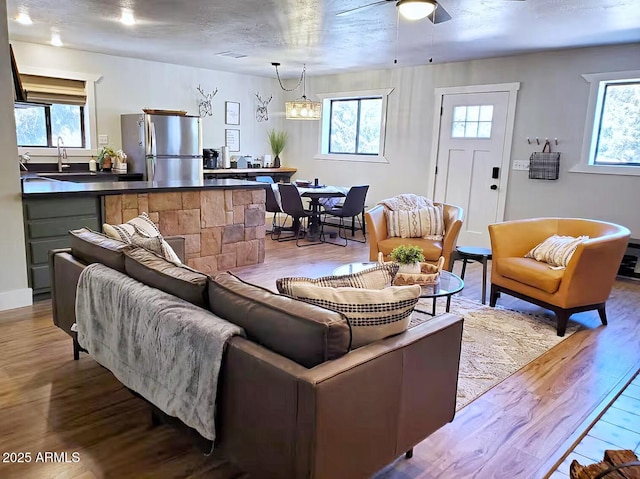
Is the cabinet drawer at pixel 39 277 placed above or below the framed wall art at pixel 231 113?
below

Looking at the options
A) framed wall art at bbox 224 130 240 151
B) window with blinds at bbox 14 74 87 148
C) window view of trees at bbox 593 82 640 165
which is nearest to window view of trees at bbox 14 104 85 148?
window with blinds at bbox 14 74 87 148

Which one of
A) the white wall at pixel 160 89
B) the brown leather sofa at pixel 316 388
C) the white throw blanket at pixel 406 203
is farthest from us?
the white wall at pixel 160 89

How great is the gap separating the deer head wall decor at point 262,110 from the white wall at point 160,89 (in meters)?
0.07

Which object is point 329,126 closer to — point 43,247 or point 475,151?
point 475,151

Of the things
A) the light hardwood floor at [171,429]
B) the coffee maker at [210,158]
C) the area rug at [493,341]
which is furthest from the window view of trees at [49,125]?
the area rug at [493,341]

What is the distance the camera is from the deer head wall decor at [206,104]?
7675 millimetres

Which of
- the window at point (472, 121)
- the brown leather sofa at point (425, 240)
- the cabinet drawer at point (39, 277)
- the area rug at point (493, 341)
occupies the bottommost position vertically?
the area rug at point (493, 341)

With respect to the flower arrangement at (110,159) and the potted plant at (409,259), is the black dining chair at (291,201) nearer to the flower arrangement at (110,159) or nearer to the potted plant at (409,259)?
the flower arrangement at (110,159)

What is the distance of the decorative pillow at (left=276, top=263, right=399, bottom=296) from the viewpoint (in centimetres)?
186

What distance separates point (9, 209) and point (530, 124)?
5424mm

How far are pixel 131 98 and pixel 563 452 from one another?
22.2ft

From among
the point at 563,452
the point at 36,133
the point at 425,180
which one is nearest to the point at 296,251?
the point at 425,180

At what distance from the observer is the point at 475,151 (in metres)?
6.26

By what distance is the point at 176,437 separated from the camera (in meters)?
2.21
